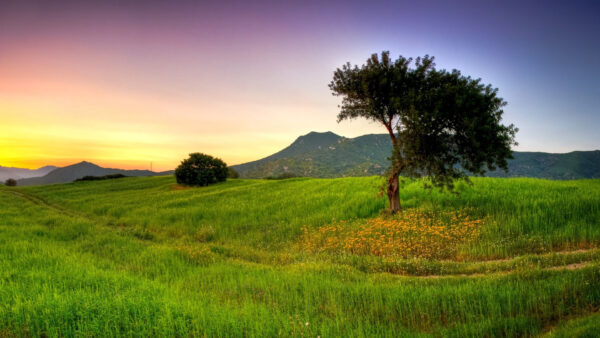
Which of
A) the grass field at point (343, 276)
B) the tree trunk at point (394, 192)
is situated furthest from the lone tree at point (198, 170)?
the tree trunk at point (394, 192)

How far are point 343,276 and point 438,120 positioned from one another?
1089cm

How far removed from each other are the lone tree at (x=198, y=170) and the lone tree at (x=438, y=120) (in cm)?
4676

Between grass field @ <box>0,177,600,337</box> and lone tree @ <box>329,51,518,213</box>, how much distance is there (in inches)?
107

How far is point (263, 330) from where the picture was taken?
459 centimetres

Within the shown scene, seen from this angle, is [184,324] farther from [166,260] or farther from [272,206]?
[272,206]

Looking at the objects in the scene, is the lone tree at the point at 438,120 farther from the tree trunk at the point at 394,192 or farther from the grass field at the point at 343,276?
the grass field at the point at 343,276

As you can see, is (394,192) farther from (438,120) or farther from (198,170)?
(198,170)

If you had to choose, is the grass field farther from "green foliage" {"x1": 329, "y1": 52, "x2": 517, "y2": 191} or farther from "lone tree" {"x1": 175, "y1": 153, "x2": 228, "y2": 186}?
"lone tree" {"x1": 175, "y1": 153, "x2": 228, "y2": 186}

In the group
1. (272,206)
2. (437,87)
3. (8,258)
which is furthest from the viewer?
(272,206)

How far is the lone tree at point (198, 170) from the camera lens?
55250 millimetres

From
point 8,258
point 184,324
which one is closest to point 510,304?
point 184,324

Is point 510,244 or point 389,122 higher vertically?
point 389,122

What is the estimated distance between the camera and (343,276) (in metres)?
7.86

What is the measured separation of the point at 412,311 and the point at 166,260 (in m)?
9.07
